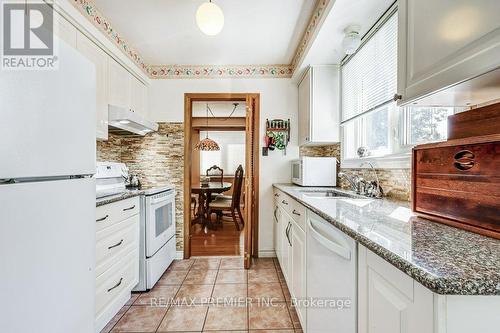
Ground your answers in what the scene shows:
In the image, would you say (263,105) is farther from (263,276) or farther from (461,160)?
(461,160)

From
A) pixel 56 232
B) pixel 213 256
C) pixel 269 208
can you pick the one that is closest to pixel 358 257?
pixel 56 232

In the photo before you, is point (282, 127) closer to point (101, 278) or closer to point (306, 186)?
point (306, 186)

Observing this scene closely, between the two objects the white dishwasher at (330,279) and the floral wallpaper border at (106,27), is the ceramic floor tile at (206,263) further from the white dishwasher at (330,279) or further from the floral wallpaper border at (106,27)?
the floral wallpaper border at (106,27)

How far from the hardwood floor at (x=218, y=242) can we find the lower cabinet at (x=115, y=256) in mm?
1173

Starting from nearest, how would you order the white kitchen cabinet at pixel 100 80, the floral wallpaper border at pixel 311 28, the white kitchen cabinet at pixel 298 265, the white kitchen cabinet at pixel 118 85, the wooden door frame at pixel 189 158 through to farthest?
the white kitchen cabinet at pixel 298 265 → the floral wallpaper border at pixel 311 28 → the white kitchen cabinet at pixel 100 80 → the white kitchen cabinet at pixel 118 85 → the wooden door frame at pixel 189 158

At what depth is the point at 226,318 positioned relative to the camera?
180 centimetres

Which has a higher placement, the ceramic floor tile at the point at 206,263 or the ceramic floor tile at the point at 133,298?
the ceramic floor tile at the point at 206,263

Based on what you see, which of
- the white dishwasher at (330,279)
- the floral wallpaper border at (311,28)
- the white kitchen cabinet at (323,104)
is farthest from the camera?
the white kitchen cabinet at (323,104)

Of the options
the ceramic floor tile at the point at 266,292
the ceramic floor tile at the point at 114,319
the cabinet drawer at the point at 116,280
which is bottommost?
the ceramic floor tile at the point at 114,319

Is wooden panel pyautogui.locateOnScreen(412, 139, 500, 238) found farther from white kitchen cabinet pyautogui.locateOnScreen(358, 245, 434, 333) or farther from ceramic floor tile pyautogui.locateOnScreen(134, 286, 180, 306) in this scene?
ceramic floor tile pyautogui.locateOnScreen(134, 286, 180, 306)

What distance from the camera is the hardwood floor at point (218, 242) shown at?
126 inches

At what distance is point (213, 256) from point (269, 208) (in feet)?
3.08

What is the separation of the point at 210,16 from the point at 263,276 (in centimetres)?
237

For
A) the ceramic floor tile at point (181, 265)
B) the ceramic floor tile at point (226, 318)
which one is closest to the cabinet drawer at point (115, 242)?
the ceramic floor tile at point (181, 265)
